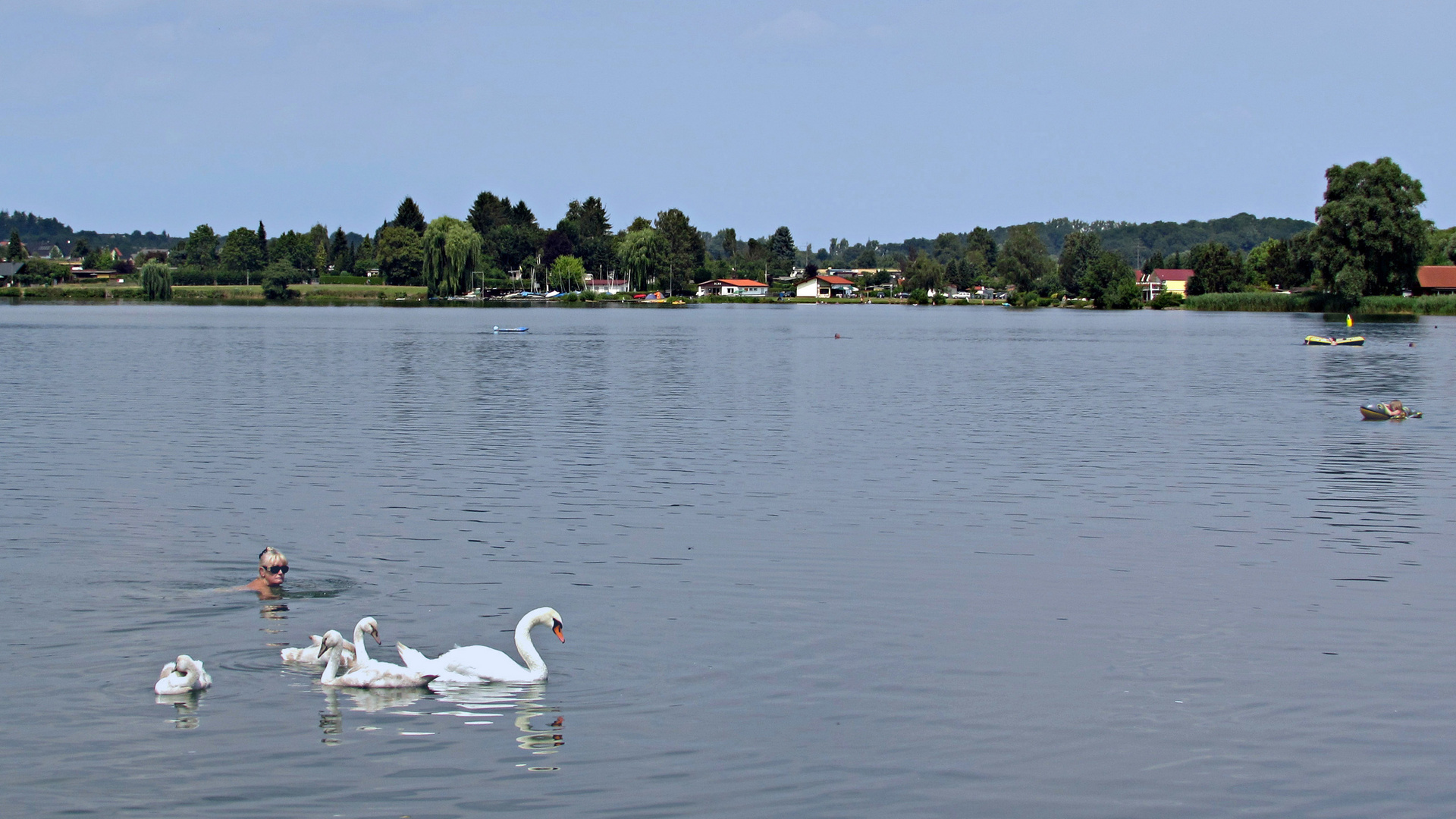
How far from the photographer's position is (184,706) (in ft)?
41.7

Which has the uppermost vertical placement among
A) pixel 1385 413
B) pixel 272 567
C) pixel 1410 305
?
pixel 1410 305

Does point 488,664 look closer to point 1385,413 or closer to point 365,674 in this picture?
point 365,674

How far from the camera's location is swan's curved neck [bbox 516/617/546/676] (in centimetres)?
1339

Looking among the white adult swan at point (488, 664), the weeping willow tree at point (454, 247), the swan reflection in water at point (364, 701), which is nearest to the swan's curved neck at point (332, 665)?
the swan reflection in water at point (364, 701)

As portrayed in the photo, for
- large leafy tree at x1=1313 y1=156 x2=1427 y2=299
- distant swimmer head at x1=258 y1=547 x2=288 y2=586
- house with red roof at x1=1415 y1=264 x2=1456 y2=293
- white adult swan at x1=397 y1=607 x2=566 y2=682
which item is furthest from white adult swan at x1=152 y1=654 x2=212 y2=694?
house with red roof at x1=1415 y1=264 x2=1456 y2=293

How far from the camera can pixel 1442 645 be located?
15.1 m

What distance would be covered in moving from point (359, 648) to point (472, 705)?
1.41 m

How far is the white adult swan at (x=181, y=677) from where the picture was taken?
1277 centimetres

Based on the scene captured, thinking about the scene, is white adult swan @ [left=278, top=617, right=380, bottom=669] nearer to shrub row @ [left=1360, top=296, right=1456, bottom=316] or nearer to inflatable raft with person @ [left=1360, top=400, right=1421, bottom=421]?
inflatable raft with person @ [left=1360, top=400, right=1421, bottom=421]

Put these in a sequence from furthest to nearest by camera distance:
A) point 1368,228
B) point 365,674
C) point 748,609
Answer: point 1368,228, point 748,609, point 365,674

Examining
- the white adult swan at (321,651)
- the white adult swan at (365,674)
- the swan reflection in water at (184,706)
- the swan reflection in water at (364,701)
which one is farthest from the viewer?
the white adult swan at (321,651)

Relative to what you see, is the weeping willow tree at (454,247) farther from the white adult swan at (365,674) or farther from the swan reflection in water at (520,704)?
the swan reflection in water at (520,704)

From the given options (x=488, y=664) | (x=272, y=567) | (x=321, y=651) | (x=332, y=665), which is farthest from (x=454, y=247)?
A: (x=488, y=664)

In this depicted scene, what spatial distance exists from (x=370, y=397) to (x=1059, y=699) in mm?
38259
